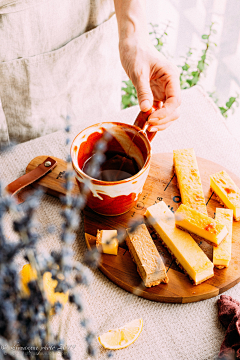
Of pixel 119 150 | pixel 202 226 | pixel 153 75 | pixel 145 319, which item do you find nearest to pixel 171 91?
pixel 153 75

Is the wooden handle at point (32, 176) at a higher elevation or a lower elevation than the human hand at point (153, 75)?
lower

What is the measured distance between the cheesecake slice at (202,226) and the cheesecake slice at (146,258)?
0.33 feet

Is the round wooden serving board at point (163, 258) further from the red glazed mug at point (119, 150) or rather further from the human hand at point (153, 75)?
the human hand at point (153, 75)

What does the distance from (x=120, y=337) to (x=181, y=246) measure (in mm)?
262

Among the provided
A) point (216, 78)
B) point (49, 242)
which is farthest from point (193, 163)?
point (216, 78)

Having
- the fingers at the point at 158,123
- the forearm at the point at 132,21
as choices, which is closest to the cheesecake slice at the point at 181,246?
the fingers at the point at 158,123

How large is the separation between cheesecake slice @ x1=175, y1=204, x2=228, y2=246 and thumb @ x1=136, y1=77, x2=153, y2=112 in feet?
1.04

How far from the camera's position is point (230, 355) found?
2.20 ft

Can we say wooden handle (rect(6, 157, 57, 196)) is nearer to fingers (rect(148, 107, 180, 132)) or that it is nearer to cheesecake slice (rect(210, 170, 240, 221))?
fingers (rect(148, 107, 180, 132))

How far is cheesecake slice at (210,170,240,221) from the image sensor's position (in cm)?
91

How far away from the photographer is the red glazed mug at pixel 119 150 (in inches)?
31.5

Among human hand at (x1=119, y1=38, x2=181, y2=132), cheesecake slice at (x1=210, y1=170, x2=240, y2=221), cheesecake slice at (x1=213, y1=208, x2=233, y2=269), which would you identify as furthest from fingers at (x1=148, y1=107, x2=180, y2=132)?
cheesecake slice at (x1=213, y1=208, x2=233, y2=269)

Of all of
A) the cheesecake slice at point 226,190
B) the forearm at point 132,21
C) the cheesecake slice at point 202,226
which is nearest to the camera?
the cheesecake slice at point 202,226

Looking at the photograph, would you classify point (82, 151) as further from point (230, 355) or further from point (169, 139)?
point (230, 355)
